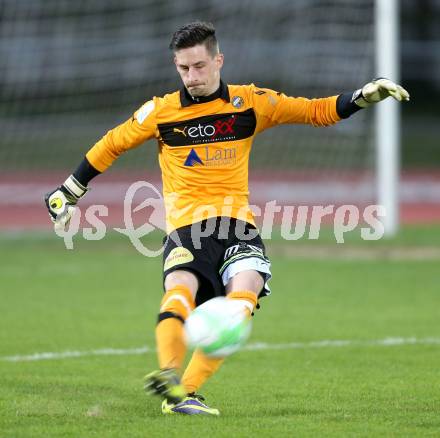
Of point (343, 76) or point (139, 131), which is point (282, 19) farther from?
point (139, 131)

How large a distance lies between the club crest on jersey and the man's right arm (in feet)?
1.64

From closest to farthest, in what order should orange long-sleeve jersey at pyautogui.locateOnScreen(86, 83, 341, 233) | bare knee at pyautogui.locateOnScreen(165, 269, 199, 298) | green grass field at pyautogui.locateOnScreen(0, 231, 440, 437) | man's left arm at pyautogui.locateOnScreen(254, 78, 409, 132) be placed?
green grass field at pyautogui.locateOnScreen(0, 231, 440, 437)
bare knee at pyautogui.locateOnScreen(165, 269, 199, 298)
orange long-sleeve jersey at pyautogui.locateOnScreen(86, 83, 341, 233)
man's left arm at pyautogui.locateOnScreen(254, 78, 409, 132)

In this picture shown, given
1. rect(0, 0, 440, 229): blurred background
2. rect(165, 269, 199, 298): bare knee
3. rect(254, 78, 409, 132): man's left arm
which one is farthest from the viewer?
rect(0, 0, 440, 229): blurred background

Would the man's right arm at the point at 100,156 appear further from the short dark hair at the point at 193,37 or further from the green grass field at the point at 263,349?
the green grass field at the point at 263,349

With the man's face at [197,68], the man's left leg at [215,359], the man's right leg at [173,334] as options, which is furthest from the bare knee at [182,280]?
the man's face at [197,68]

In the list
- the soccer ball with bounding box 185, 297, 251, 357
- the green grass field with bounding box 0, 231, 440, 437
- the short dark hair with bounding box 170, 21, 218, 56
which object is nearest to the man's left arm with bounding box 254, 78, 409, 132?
the short dark hair with bounding box 170, 21, 218, 56

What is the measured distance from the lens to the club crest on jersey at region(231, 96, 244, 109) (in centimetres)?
684

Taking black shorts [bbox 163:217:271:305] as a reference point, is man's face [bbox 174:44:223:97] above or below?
above

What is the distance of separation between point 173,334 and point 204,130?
4.52ft

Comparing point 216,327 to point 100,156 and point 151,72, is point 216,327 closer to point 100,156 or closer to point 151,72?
point 100,156

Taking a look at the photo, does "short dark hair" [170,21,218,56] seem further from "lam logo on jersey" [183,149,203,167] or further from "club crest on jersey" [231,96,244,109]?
"lam logo on jersey" [183,149,203,167]

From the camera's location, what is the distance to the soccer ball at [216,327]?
6.04 m

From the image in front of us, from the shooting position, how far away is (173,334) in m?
6.08

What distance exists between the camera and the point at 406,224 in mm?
20031
